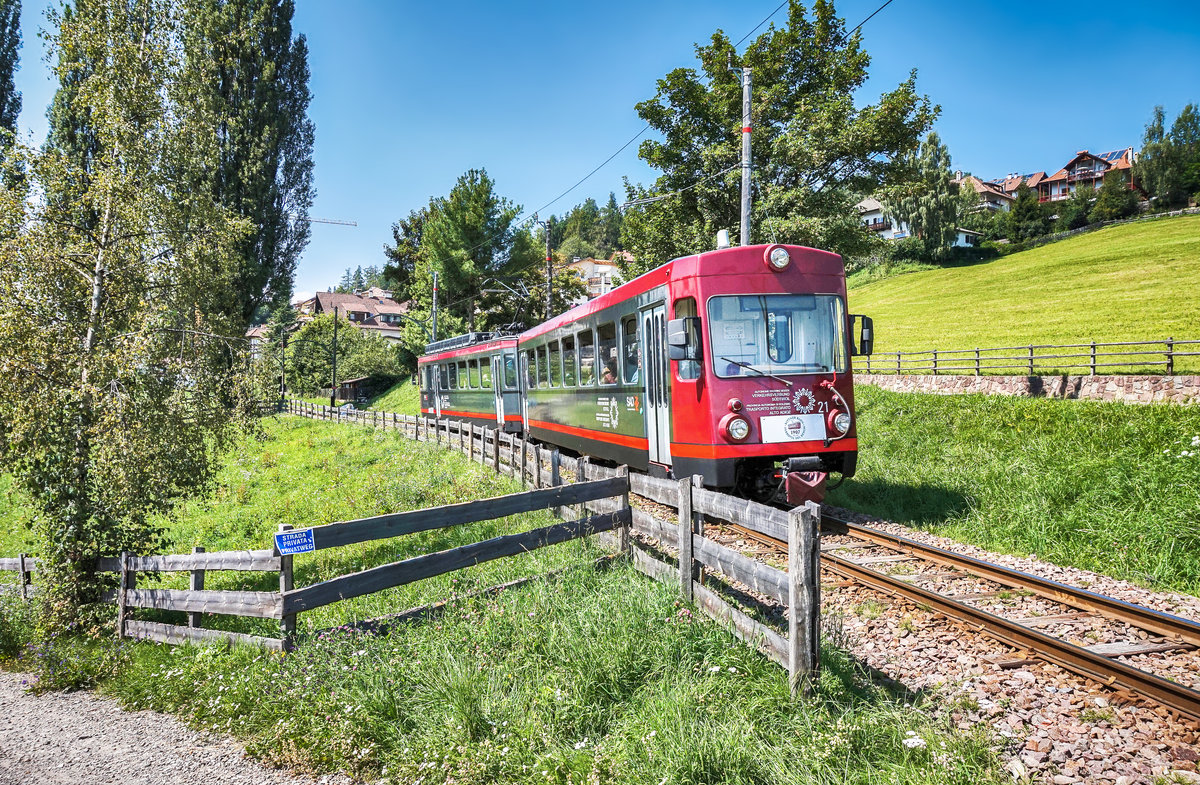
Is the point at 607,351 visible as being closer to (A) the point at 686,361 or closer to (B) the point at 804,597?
(A) the point at 686,361

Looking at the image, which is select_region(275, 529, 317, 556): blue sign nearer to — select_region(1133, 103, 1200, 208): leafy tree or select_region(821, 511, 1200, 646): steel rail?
select_region(821, 511, 1200, 646): steel rail

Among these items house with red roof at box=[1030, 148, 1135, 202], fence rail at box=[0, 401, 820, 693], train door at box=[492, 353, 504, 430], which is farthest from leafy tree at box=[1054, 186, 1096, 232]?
fence rail at box=[0, 401, 820, 693]

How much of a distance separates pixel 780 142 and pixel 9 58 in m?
31.5

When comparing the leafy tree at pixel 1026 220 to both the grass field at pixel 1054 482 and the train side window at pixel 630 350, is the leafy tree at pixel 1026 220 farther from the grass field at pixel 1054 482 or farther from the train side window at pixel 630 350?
the train side window at pixel 630 350

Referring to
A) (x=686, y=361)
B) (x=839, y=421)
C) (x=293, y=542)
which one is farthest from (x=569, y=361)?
(x=293, y=542)

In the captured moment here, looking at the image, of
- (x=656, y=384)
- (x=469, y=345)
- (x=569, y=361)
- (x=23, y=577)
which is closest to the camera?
(x=656, y=384)

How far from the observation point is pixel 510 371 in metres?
→ 18.2

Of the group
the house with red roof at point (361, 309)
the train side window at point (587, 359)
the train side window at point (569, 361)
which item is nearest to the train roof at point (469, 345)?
the train side window at point (569, 361)

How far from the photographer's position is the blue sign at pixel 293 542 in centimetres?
514

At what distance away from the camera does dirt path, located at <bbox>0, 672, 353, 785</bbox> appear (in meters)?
4.43

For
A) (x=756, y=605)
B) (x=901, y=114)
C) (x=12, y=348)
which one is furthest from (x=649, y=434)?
(x=901, y=114)

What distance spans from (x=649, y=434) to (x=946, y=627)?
15.7ft

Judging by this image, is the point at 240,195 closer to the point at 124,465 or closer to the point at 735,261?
the point at 124,465

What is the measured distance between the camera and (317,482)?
1822 centimetres
